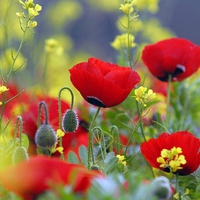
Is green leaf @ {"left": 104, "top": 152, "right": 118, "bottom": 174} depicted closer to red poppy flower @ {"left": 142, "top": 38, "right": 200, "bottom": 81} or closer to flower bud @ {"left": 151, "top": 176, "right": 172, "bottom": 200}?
flower bud @ {"left": 151, "top": 176, "right": 172, "bottom": 200}

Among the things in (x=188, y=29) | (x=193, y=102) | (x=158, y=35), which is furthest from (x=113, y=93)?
(x=188, y=29)

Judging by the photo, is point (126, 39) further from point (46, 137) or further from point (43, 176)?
point (43, 176)

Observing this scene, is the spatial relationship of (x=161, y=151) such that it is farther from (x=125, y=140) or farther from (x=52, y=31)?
(x=52, y=31)

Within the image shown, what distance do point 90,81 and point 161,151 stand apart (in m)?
0.15

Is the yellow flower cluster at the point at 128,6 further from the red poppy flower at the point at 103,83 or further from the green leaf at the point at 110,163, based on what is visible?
the green leaf at the point at 110,163

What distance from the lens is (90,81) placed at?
3.22ft

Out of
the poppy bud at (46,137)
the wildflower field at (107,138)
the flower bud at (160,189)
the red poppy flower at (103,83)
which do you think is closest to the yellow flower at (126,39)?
the wildflower field at (107,138)

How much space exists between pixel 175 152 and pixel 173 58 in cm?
39

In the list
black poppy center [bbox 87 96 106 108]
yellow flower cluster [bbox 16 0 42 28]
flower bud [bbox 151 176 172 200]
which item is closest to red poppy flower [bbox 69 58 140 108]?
black poppy center [bbox 87 96 106 108]

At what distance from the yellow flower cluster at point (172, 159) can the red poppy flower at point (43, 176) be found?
24 centimetres

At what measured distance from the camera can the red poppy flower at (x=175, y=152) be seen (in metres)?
0.91

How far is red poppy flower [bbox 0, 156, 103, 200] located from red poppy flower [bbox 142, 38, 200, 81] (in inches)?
24.3

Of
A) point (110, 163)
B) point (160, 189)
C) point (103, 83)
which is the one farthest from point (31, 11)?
point (160, 189)

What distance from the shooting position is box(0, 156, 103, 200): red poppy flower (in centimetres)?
67
